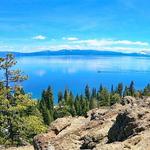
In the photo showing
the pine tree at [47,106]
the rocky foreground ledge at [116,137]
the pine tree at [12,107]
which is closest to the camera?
the rocky foreground ledge at [116,137]

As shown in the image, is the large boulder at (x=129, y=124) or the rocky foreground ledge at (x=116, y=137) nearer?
the rocky foreground ledge at (x=116, y=137)

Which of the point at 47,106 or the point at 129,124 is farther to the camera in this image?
the point at 47,106

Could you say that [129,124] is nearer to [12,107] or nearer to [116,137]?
[116,137]

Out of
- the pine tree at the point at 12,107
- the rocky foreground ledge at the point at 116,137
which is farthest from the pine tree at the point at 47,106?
the rocky foreground ledge at the point at 116,137

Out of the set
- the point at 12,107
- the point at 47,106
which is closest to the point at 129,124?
the point at 12,107

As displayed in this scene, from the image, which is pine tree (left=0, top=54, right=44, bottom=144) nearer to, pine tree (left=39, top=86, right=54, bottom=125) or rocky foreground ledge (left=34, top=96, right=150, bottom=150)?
rocky foreground ledge (left=34, top=96, right=150, bottom=150)

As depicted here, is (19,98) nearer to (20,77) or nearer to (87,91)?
(20,77)

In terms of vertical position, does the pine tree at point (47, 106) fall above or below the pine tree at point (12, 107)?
below

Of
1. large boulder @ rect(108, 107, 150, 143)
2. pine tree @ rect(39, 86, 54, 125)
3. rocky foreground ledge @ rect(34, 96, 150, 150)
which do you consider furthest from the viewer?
pine tree @ rect(39, 86, 54, 125)

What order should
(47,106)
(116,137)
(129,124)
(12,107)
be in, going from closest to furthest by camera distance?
(129,124) → (116,137) → (12,107) → (47,106)

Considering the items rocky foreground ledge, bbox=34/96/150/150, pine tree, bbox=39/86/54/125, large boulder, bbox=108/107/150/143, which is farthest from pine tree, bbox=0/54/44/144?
pine tree, bbox=39/86/54/125

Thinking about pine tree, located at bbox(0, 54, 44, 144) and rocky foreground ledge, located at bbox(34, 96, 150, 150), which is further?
pine tree, located at bbox(0, 54, 44, 144)

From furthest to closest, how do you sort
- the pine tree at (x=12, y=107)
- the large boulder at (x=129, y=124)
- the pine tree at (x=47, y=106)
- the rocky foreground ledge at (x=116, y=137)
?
1. the pine tree at (x=47, y=106)
2. the pine tree at (x=12, y=107)
3. the large boulder at (x=129, y=124)
4. the rocky foreground ledge at (x=116, y=137)

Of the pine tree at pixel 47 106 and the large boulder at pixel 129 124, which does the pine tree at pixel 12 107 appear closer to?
the large boulder at pixel 129 124
